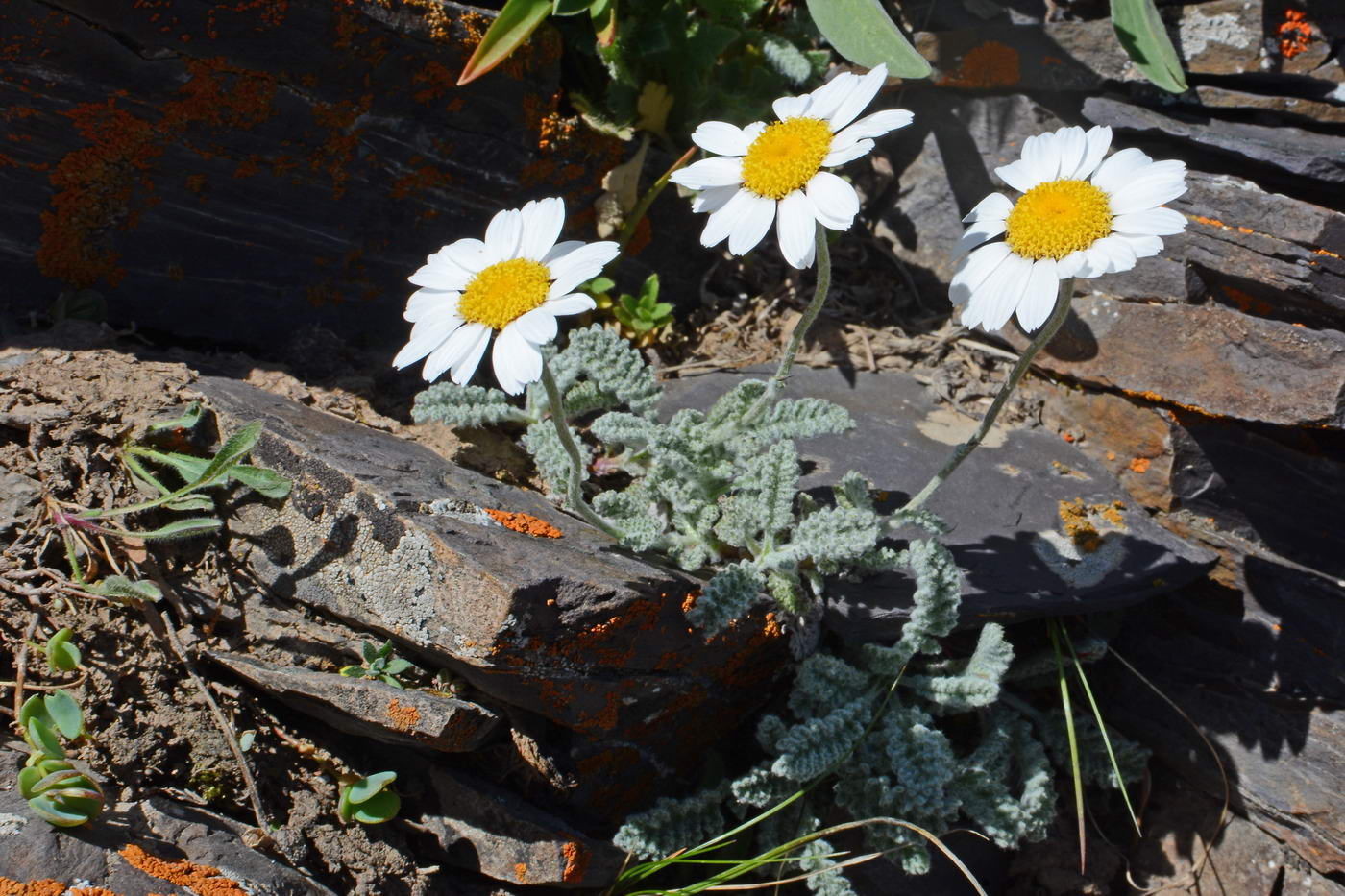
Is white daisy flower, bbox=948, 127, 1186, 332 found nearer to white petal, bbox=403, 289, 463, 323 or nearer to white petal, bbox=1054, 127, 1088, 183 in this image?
white petal, bbox=1054, 127, 1088, 183

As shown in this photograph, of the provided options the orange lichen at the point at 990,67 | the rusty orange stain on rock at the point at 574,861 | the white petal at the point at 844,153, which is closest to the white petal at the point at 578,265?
the white petal at the point at 844,153

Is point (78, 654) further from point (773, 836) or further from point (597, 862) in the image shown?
point (773, 836)

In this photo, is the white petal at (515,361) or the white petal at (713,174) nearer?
the white petal at (515,361)

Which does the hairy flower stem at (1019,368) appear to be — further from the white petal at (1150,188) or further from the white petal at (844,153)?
the white petal at (844,153)

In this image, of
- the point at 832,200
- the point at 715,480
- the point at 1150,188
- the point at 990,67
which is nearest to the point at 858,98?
the point at 832,200

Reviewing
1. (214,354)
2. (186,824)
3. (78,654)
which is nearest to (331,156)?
(214,354)

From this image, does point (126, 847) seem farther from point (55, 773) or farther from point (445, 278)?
point (445, 278)

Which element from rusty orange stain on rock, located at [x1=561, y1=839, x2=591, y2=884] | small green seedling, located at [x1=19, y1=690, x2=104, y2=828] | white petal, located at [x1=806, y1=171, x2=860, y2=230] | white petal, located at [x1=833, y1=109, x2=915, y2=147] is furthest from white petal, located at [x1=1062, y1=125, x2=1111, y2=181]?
small green seedling, located at [x1=19, y1=690, x2=104, y2=828]
